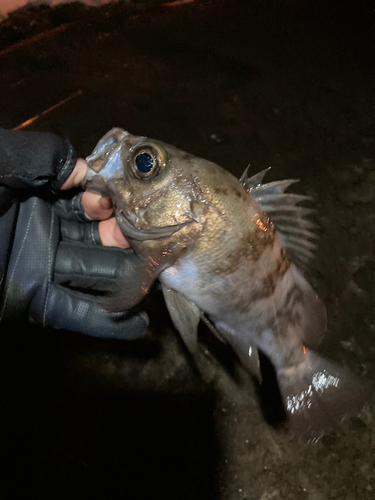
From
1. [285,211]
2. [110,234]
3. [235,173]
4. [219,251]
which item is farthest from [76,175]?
[235,173]

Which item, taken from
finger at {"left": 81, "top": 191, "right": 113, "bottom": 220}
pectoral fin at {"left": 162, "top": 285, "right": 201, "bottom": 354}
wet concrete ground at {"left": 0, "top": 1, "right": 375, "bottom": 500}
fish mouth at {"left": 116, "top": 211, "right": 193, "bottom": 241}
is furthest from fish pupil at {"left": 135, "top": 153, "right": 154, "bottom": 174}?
wet concrete ground at {"left": 0, "top": 1, "right": 375, "bottom": 500}

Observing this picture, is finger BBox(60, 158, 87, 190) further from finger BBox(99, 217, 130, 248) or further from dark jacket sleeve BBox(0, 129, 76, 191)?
finger BBox(99, 217, 130, 248)

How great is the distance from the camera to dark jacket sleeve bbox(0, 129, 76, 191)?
4.39ft

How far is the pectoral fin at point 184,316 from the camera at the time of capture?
142cm

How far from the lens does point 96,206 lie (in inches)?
67.3

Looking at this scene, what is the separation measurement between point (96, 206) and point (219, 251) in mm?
804

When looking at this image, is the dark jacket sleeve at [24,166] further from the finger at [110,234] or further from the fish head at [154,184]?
the finger at [110,234]

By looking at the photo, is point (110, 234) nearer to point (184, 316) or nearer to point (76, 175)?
point (76, 175)

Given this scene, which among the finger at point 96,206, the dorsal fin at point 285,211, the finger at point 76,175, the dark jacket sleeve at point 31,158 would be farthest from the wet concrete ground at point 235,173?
the dark jacket sleeve at point 31,158

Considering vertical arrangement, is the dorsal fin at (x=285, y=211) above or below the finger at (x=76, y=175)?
below

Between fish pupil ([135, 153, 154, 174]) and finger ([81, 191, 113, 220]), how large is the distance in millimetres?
413

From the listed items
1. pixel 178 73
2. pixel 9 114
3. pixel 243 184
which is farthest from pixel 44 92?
pixel 243 184

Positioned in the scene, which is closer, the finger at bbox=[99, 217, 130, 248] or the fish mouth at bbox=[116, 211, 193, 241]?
the fish mouth at bbox=[116, 211, 193, 241]

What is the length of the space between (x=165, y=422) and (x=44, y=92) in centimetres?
325
